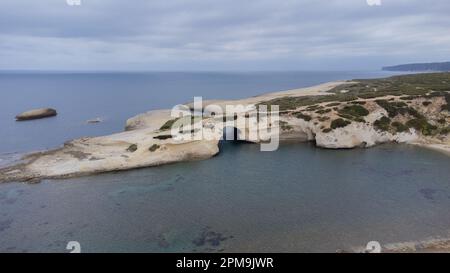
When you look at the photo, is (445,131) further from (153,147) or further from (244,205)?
(153,147)

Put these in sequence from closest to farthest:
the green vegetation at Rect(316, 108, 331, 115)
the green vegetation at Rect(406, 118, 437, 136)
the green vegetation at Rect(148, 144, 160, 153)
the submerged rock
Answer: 1. the green vegetation at Rect(148, 144, 160, 153)
2. the green vegetation at Rect(406, 118, 437, 136)
3. the green vegetation at Rect(316, 108, 331, 115)
4. the submerged rock

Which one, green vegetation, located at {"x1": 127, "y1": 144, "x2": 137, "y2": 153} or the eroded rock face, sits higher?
the eroded rock face

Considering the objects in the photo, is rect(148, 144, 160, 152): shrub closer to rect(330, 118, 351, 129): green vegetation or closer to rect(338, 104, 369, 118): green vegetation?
rect(330, 118, 351, 129): green vegetation

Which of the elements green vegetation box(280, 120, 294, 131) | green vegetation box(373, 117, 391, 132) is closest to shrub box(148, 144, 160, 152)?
green vegetation box(280, 120, 294, 131)

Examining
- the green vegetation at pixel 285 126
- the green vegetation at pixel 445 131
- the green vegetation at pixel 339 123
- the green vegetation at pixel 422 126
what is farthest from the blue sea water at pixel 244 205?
the green vegetation at pixel 445 131

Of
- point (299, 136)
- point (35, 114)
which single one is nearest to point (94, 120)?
point (35, 114)
